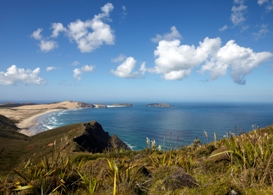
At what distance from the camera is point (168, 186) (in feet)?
15.2

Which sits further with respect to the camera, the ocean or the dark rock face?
the ocean

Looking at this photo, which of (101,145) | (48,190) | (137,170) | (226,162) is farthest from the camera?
(101,145)

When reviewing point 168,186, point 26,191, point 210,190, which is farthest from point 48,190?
point 210,190

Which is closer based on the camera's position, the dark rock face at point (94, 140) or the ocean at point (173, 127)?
the dark rock face at point (94, 140)

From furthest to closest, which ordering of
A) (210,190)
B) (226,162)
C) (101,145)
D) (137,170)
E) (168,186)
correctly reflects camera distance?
1. (101,145)
2. (226,162)
3. (137,170)
4. (168,186)
5. (210,190)

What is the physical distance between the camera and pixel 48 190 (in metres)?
5.02

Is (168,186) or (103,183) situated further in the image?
(103,183)

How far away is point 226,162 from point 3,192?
647 cm

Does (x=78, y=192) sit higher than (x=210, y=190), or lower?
lower

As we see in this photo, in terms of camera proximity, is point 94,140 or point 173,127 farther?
point 173,127

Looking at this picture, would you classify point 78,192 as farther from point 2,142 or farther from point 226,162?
point 2,142

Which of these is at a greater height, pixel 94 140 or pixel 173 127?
pixel 173 127

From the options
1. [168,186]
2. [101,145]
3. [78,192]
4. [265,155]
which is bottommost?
[101,145]

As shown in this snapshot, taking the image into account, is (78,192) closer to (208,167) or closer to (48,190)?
(48,190)
